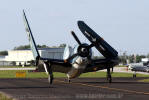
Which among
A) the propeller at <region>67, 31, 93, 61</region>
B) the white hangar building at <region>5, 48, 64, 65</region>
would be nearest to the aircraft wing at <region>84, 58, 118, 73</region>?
the propeller at <region>67, 31, 93, 61</region>

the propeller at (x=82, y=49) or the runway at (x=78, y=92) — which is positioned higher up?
the propeller at (x=82, y=49)

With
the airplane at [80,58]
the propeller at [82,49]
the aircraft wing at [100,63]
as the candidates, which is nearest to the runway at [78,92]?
the airplane at [80,58]

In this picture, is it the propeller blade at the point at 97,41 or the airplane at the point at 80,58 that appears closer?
the airplane at the point at 80,58

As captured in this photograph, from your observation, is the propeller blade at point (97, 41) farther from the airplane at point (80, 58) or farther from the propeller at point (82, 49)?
the propeller at point (82, 49)

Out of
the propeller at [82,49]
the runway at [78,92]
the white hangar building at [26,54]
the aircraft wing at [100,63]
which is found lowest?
the runway at [78,92]

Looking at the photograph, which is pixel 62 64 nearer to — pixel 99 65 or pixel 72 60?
pixel 72 60

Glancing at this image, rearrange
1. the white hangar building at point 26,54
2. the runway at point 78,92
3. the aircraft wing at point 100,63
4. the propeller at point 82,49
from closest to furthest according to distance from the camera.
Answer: the runway at point 78,92 → the propeller at point 82,49 → the aircraft wing at point 100,63 → the white hangar building at point 26,54

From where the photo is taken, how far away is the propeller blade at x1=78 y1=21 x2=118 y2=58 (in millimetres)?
31956

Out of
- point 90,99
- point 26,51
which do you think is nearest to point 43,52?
point 26,51

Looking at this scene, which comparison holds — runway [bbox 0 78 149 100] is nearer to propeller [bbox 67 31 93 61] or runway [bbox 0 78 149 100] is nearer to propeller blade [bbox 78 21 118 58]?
propeller [bbox 67 31 93 61]

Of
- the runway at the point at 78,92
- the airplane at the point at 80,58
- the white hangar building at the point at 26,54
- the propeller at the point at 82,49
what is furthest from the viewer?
the white hangar building at the point at 26,54

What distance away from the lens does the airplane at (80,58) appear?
31.8m

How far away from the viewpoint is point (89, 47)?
32.0 metres

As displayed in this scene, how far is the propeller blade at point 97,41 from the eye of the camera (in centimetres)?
3196
